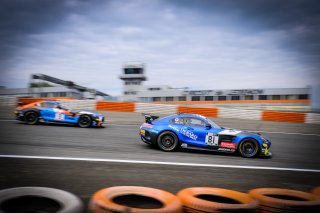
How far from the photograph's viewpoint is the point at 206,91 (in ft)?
156

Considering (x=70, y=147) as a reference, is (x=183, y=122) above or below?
above

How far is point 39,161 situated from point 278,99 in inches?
1807

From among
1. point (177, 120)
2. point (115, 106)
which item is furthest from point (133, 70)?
point (177, 120)

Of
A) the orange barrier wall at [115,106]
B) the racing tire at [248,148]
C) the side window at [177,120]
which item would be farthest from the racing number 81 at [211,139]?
the orange barrier wall at [115,106]

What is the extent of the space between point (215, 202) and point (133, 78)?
57.8 meters

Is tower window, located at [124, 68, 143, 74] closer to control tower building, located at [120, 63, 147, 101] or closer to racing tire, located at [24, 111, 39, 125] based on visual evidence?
control tower building, located at [120, 63, 147, 101]

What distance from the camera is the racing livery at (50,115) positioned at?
440 inches

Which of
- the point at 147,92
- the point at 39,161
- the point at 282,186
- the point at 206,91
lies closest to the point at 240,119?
the point at 282,186

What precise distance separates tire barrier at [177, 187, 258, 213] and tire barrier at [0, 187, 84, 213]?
131 cm

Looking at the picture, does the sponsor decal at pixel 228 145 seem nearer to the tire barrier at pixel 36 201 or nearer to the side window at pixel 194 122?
Result: the side window at pixel 194 122

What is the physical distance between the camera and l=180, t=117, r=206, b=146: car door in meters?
7.50

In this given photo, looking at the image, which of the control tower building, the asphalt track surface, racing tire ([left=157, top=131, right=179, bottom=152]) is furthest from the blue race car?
the control tower building

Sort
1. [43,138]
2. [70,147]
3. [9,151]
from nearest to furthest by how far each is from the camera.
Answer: [9,151] < [70,147] < [43,138]

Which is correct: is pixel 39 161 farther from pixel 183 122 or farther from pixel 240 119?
pixel 240 119
